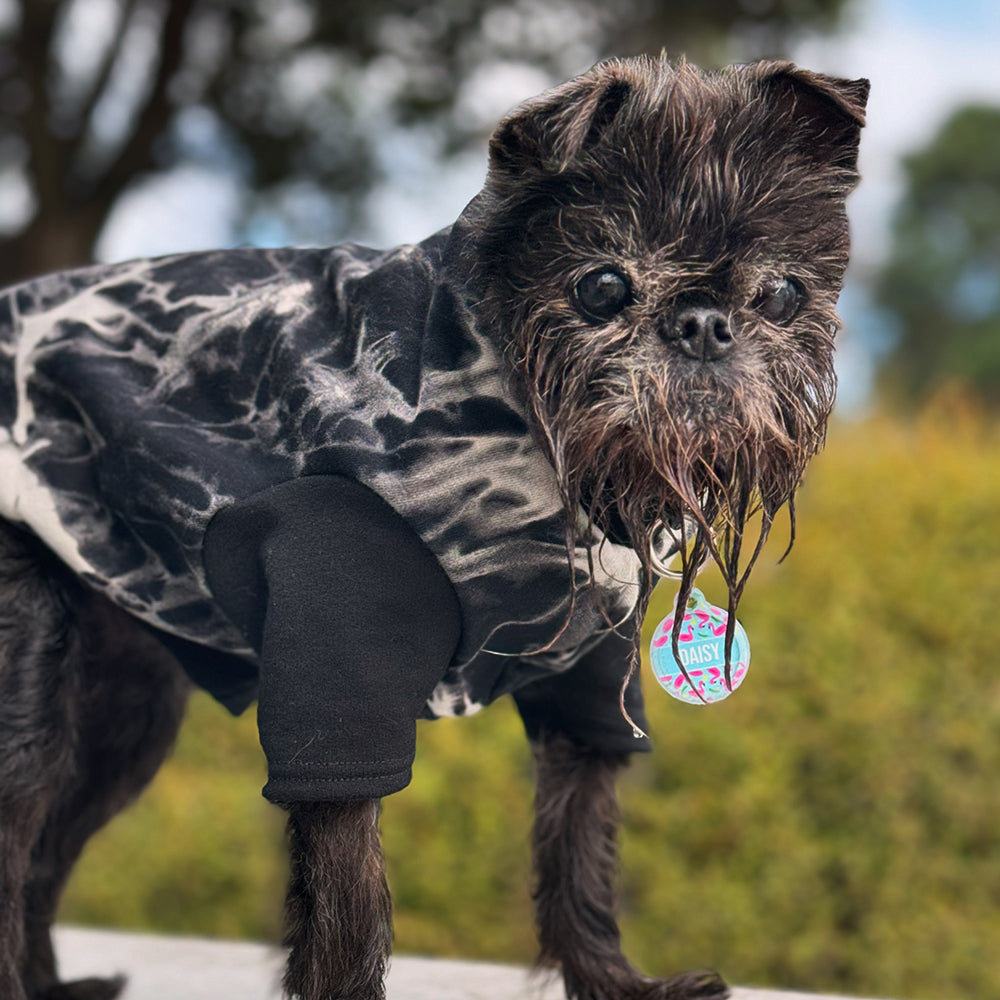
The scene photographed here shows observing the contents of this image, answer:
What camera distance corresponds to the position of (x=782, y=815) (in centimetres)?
392

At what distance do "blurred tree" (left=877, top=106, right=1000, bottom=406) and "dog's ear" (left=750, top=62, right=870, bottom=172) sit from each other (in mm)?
17268

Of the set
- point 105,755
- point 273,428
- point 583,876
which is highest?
point 273,428

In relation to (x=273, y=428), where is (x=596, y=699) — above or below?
below

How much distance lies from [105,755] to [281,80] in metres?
4.21

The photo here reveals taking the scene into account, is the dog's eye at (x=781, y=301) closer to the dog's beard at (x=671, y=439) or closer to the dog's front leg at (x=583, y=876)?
the dog's beard at (x=671, y=439)

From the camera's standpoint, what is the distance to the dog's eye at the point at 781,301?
1626 millimetres

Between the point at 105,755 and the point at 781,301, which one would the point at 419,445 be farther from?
the point at 105,755

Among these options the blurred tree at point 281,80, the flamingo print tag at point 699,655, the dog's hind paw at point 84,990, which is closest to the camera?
the flamingo print tag at point 699,655

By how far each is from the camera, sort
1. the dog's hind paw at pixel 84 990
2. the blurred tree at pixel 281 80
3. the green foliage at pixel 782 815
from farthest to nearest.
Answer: the blurred tree at pixel 281 80 < the green foliage at pixel 782 815 < the dog's hind paw at pixel 84 990

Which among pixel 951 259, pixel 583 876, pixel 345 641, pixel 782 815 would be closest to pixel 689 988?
pixel 583 876

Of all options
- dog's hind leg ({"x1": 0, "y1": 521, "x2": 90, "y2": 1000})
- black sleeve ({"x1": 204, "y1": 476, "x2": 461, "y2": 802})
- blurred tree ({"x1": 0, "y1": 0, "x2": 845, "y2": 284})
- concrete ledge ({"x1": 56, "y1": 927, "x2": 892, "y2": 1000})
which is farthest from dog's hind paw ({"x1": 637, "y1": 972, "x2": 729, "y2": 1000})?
blurred tree ({"x1": 0, "y1": 0, "x2": 845, "y2": 284})

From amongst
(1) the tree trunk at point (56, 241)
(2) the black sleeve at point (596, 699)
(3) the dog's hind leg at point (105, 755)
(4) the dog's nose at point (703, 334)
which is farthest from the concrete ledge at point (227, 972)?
(1) the tree trunk at point (56, 241)

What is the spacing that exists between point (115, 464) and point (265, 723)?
51cm

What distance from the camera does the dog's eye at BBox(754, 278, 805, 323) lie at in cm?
163
